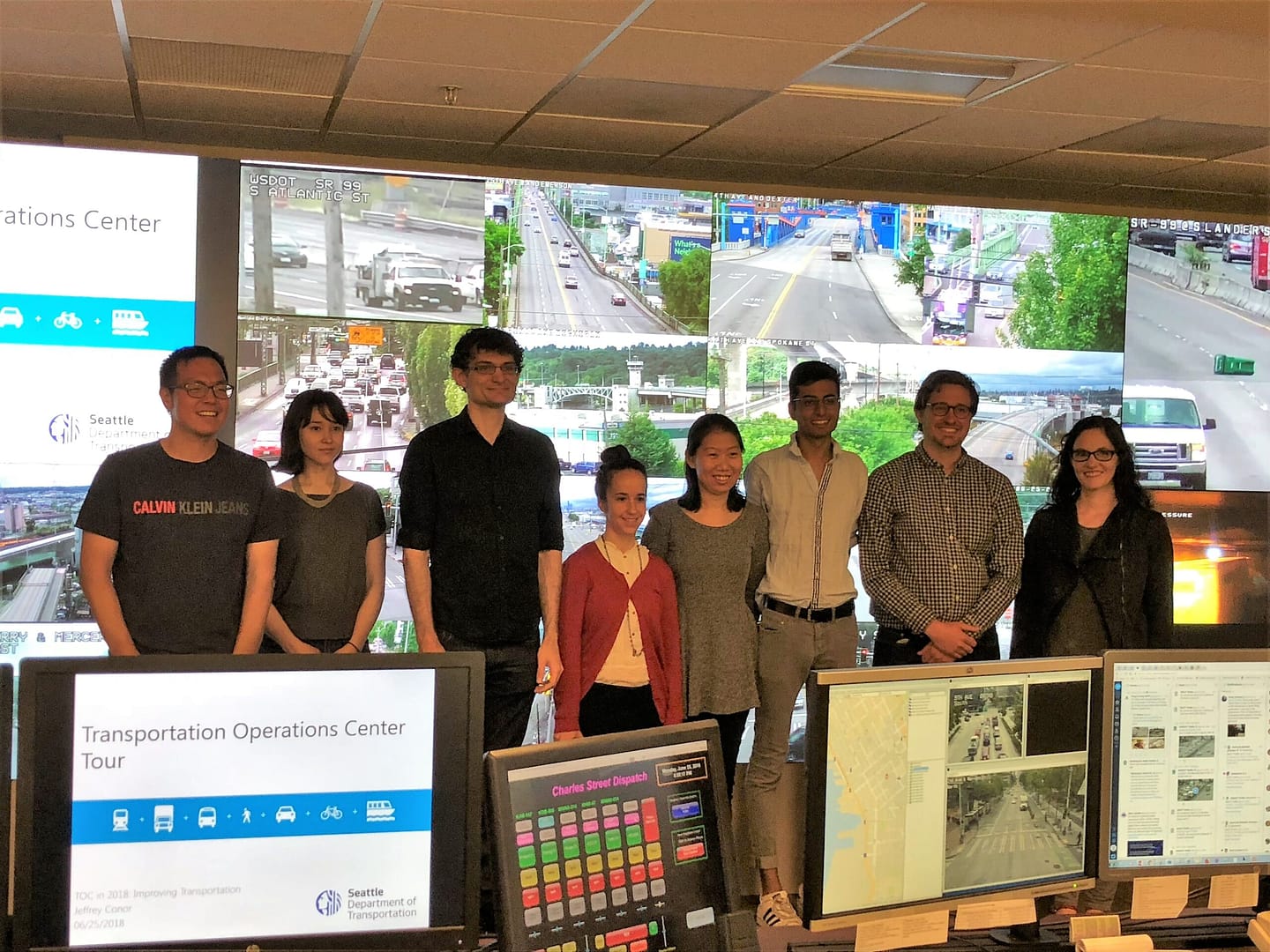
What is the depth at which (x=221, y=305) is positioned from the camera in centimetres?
449

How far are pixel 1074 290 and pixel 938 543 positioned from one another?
2541mm

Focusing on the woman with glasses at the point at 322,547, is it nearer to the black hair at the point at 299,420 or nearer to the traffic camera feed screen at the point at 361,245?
the black hair at the point at 299,420

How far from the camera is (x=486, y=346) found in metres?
3.10

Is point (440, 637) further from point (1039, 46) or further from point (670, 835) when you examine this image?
point (1039, 46)

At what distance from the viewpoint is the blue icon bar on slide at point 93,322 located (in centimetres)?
418

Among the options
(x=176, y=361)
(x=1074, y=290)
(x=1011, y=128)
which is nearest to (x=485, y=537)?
(x=176, y=361)

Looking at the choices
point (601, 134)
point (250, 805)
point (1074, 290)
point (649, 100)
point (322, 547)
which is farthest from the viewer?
point (1074, 290)

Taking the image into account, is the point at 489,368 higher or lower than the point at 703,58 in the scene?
lower

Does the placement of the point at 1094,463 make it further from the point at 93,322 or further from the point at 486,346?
the point at 93,322

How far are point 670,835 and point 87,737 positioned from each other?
68 cm

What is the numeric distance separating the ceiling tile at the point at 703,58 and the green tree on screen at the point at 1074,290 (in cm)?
210

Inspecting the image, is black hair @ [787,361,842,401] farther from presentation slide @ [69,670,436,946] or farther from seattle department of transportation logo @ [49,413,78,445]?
seattle department of transportation logo @ [49,413,78,445]

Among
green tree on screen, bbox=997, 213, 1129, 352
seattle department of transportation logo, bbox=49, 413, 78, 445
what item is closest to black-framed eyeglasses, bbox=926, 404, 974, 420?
green tree on screen, bbox=997, 213, 1129, 352

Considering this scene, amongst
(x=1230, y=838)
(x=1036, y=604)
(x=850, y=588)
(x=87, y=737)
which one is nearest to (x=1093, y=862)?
(x=1230, y=838)
